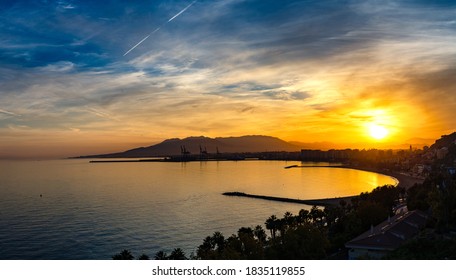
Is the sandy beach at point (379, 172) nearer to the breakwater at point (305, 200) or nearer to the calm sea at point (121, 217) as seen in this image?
the breakwater at point (305, 200)

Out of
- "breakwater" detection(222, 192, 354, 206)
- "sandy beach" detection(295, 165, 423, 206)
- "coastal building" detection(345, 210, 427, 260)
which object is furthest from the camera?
"sandy beach" detection(295, 165, 423, 206)

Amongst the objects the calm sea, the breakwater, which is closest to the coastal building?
the calm sea

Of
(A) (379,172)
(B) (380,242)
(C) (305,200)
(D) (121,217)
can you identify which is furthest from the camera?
(A) (379,172)

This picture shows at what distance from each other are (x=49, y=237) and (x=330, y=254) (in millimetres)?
16124

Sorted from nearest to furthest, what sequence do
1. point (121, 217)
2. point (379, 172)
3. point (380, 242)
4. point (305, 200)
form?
point (380, 242) < point (121, 217) < point (305, 200) < point (379, 172)

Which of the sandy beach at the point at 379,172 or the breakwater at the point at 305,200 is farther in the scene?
the sandy beach at the point at 379,172

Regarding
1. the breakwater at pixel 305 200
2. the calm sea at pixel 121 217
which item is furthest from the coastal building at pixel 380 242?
the breakwater at pixel 305 200

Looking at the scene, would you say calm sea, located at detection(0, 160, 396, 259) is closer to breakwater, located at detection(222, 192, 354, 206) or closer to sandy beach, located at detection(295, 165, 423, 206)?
breakwater, located at detection(222, 192, 354, 206)

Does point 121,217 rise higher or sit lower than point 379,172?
lower

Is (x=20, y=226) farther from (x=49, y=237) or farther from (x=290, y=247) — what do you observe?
(x=290, y=247)

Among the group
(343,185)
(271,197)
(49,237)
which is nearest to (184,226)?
(49,237)

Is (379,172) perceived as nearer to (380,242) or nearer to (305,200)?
(305,200)

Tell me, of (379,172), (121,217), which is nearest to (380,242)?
(121,217)
